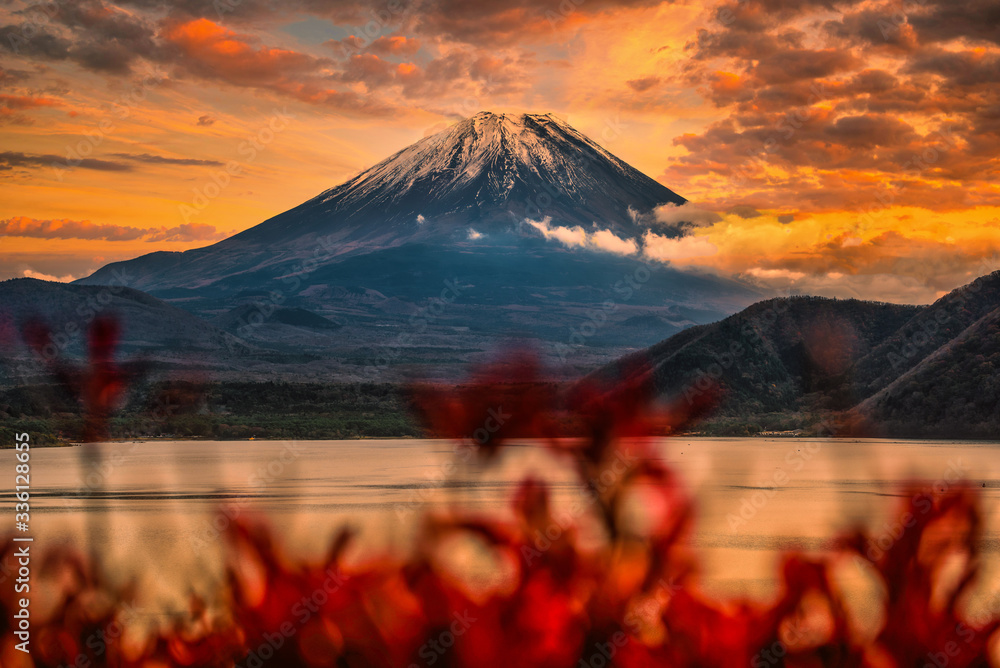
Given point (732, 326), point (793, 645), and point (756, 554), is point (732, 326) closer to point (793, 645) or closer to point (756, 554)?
point (756, 554)

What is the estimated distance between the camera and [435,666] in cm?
504

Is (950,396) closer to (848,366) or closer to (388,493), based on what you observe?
(848,366)

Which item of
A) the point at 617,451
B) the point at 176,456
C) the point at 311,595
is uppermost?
the point at 617,451

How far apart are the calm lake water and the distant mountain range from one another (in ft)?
19.9

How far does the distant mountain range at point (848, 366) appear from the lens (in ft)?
130

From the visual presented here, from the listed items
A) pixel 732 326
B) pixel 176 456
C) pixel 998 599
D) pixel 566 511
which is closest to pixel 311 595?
pixel 998 599

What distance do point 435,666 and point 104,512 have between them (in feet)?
43.0

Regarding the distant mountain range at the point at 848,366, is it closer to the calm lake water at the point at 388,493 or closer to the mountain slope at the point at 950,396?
the mountain slope at the point at 950,396

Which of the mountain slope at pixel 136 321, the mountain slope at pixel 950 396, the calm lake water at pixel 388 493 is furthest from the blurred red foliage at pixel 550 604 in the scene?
the mountain slope at pixel 136 321

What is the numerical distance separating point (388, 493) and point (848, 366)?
40.1 meters

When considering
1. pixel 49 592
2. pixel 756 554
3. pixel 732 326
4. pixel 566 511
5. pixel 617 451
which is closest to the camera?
pixel 617 451

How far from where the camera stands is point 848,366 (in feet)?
176

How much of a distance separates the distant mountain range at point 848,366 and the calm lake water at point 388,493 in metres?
6.06

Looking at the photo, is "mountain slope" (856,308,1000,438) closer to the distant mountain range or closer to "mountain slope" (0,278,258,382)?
the distant mountain range
